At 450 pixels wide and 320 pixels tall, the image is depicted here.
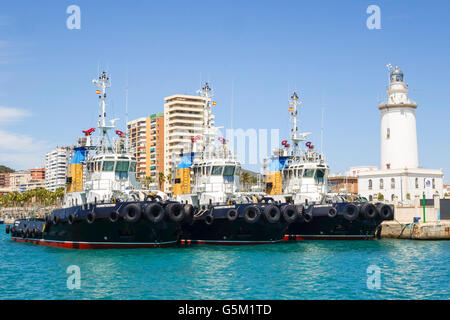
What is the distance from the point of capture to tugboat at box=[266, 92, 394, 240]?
42.3 meters

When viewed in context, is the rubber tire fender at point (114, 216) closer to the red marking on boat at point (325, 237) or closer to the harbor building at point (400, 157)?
the red marking on boat at point (325, 237)

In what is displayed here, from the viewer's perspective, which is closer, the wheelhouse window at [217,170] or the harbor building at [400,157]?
the wheelhouse window at [217,170]

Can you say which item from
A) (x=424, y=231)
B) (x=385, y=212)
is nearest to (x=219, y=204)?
(x=385, y=212)

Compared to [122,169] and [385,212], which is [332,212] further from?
[122,169]

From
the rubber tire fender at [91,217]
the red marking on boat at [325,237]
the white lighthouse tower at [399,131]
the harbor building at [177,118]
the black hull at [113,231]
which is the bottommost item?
the red marking on boat at [325,237]

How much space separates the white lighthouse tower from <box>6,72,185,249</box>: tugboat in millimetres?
44925

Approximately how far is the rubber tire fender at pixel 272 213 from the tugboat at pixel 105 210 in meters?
6.23

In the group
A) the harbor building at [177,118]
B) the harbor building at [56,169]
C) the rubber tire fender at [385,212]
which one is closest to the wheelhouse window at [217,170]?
the rubber tire fender at [385,212]


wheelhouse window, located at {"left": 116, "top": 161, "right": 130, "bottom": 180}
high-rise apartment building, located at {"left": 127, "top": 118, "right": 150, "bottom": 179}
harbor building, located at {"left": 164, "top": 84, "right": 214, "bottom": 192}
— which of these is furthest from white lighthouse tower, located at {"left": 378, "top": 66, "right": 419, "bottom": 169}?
high-rise apartment building, located at {"left": 127, "top": 118, "right": 150, "bottom": 179}

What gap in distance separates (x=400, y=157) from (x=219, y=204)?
4169 centimetres

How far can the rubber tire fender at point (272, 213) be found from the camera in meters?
37.6

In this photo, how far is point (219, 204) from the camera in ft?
134

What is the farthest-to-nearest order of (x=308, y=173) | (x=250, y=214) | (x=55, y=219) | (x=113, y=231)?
1. (x=308, y=173)
2. (x=55, y=219)
3. (x=250, y=214)
4. (x=113, y=231)

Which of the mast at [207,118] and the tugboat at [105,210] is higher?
the mast at [207,118]
